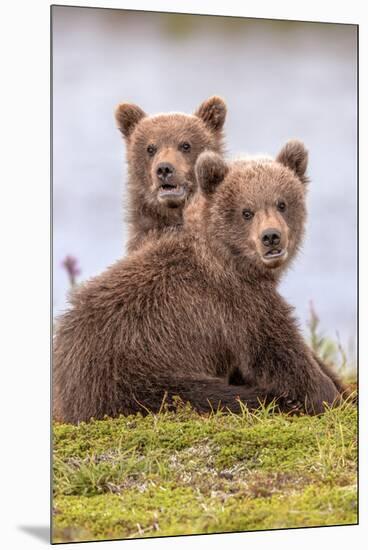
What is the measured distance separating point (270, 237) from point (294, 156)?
758 millimetres

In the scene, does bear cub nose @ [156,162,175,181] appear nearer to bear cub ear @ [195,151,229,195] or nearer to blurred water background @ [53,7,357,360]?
blurred water background @ [53,7,357,360]

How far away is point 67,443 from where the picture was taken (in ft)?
25.4

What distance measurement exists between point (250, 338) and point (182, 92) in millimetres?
1841

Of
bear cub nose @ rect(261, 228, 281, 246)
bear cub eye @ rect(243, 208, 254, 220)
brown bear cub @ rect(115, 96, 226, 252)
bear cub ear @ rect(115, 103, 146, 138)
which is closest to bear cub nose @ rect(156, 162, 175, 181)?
brown bear cub @ rect(115, 96, 226, 252)

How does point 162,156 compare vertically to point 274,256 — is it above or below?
above

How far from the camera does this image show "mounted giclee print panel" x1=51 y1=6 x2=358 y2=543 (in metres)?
7.69

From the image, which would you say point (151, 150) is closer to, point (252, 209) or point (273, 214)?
point (252, 209)

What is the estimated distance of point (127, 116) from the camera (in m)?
8.59

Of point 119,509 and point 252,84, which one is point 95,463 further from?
point 252,84

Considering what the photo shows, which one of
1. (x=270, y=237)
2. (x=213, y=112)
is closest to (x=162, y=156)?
(x=213, y=112)

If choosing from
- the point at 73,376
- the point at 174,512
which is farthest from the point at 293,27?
the point at 174,512

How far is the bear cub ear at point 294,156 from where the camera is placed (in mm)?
8328

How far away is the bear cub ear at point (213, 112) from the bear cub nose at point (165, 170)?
1.41 ft

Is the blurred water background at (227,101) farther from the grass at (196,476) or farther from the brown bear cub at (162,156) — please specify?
the grass at (196,476)
